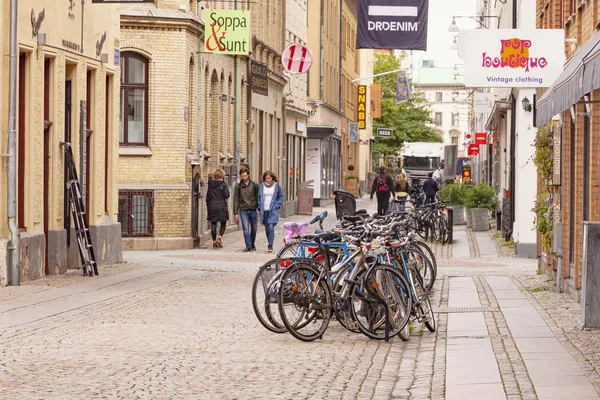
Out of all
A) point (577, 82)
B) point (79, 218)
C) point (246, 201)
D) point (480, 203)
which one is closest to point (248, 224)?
point (246, 201)

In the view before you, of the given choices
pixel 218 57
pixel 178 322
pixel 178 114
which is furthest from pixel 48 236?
pixel 218 57

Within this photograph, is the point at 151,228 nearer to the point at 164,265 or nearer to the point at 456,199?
the point at 164,265

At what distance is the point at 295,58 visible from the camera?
4397cm

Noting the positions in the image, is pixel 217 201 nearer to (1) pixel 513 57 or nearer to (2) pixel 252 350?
(1) pixel 513 57

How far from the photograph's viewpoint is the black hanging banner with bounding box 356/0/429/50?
26.0 metres

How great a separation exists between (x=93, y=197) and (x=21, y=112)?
4.38 metres

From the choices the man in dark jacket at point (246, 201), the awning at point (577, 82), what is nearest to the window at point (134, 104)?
the man in dark jacket at point (246, 201)

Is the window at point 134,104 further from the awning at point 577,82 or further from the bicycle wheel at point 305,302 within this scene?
the bicycle wheel at point 305,302

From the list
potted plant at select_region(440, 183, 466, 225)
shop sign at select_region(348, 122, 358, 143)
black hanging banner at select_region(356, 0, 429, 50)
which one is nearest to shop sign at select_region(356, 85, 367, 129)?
shop sign at select_region(348, 122, 358, 143)

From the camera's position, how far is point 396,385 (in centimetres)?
1022

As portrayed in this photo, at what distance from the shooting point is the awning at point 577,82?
10.9 m

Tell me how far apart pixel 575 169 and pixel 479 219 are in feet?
64.0

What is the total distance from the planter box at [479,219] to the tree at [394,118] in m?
71.1

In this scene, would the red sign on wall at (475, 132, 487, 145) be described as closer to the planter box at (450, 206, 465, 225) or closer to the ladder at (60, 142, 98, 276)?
the planter box at (450, 206, 465, 225)
